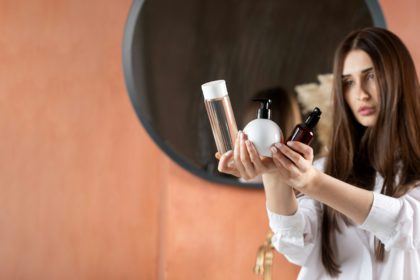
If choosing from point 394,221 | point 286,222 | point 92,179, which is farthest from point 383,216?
point 92,179

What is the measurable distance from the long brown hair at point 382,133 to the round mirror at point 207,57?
0.33m

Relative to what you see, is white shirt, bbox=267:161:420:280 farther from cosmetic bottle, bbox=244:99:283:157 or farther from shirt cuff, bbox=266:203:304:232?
cosmetic bottle, bbox=244:99:283:157

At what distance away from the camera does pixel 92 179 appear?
1206mm

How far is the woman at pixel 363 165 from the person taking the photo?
2.51ft

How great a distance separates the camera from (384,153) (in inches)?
32.3

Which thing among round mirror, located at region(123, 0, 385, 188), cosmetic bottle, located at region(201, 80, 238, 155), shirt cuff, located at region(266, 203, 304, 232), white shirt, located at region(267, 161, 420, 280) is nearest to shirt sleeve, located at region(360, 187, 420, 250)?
white shirt, located at region(267, 161, 420, 280)

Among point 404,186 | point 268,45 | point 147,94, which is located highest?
point 268,45

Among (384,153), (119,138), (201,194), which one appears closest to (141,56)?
(119,138)

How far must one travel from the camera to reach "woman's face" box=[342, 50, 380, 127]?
810 mm

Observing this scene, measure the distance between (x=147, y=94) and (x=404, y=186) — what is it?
23.7 inches

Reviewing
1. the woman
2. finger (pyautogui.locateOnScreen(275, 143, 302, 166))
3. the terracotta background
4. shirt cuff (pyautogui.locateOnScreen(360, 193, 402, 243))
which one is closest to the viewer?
finger (pyautogui.locateOnScreen(275, 143, 302, 166))

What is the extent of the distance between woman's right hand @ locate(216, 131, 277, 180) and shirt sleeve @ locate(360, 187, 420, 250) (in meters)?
0.16

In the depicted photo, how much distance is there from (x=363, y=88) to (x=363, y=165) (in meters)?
0.13

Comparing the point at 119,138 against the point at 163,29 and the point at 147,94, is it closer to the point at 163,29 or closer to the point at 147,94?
the point at 147,94
